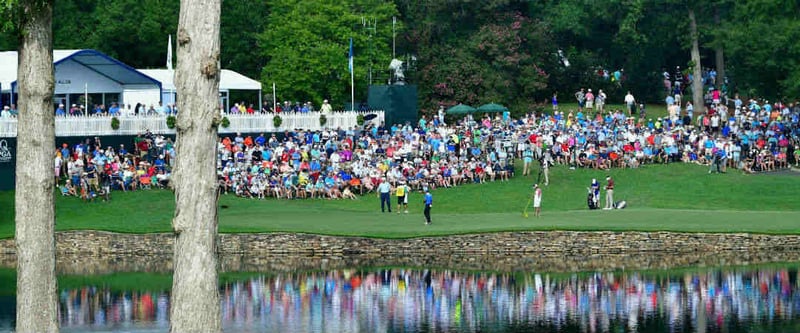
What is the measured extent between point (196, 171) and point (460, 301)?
21727 millimetres

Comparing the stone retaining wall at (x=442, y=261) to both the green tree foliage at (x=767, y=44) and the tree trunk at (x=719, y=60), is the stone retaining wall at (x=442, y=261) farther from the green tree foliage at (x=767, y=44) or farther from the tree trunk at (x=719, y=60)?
the tree trunk at (x=719, y=60)

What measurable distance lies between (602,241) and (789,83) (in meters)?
24.4

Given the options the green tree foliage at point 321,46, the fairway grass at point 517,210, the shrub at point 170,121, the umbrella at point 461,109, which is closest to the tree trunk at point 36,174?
the fairway grass at point 517,210

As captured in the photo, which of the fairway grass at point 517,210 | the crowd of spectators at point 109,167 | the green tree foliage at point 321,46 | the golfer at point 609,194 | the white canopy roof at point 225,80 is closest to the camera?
the fairway grass at point 517,210

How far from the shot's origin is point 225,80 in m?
65.0

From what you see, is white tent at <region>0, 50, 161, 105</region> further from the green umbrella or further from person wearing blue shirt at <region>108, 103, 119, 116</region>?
the green umbrella

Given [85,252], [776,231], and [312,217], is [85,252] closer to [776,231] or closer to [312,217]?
[312,217]

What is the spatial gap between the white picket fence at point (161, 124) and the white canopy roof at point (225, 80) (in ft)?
12.4

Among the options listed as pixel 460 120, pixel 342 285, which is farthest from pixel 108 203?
pixel 460 120

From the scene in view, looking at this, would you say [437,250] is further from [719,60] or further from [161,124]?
[719,60]

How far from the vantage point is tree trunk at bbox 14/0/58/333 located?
17.1 m

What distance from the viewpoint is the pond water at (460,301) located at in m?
30.0

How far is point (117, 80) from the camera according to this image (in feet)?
204

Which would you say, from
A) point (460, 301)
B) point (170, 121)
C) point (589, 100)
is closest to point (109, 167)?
point (170, 121)
